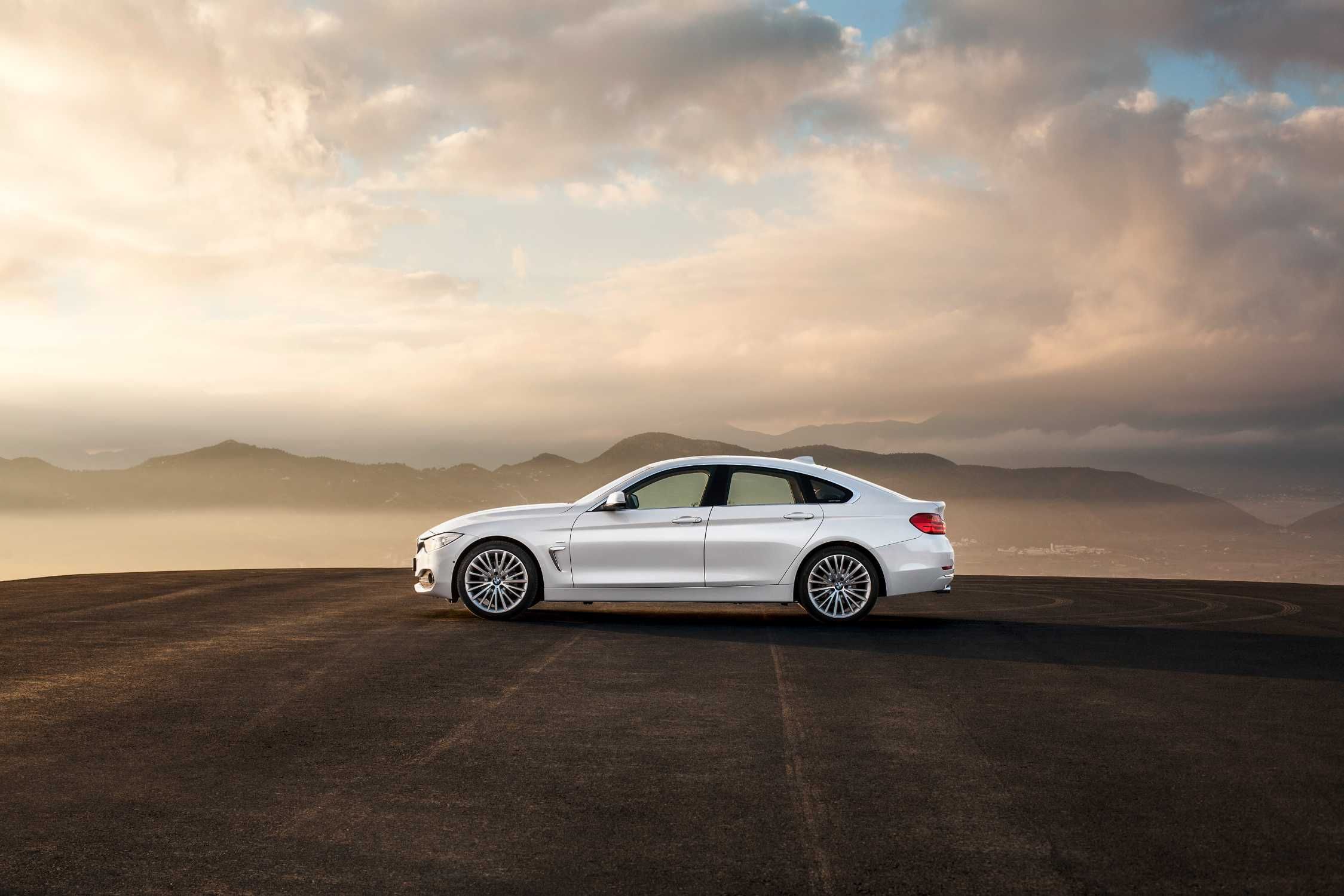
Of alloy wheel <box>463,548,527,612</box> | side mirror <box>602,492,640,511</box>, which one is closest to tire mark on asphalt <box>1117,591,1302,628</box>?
side mirror <box>602,492,640,511</box>

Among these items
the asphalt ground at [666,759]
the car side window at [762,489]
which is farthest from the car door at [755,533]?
the asphalt ground at [666,759]

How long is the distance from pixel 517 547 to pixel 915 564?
4.30 metres

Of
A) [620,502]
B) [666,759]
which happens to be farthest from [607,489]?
[666,759]

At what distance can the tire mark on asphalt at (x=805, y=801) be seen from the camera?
14.4ft

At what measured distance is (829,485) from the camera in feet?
43.2

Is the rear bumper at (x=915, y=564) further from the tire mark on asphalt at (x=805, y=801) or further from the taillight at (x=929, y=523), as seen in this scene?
the tire mark on asphalt at (x=805, y=801)

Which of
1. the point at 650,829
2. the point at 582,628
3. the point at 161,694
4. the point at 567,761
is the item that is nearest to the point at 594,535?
the point at 582,628

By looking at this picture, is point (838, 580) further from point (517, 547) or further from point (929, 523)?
point (517, 547)

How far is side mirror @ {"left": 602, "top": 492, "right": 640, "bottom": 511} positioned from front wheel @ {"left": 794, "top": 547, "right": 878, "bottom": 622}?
192cm

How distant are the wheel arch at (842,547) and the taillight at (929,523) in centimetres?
59

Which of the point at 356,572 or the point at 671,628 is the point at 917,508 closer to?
the point at 671,628

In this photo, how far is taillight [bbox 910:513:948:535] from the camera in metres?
13.1

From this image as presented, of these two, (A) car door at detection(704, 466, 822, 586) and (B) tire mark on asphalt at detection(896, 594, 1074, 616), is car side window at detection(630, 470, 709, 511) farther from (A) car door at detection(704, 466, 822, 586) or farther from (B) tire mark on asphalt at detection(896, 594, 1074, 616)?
(B) tire mark on asphalt at detection(896, 594, 1074, 616)

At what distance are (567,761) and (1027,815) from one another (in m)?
2.36
